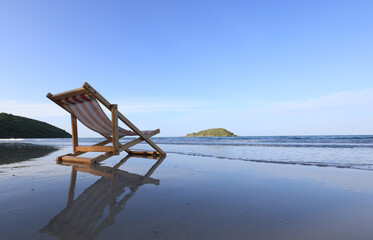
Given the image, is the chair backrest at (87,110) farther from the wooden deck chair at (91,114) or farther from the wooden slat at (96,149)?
the wooden slat at (96,149)

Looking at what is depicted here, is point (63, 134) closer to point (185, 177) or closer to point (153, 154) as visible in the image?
point (153, 154)

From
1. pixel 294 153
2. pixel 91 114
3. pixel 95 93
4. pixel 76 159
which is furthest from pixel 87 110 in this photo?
pixel 294 153

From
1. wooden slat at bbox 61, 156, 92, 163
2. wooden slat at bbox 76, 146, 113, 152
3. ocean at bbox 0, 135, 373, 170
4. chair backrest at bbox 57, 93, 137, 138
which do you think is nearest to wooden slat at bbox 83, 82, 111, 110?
chair backrest at bbox 57, 93, 137, 138

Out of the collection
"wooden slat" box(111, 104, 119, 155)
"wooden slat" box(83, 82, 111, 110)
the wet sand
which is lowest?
the wet sand

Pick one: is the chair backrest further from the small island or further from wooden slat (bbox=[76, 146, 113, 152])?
the small island

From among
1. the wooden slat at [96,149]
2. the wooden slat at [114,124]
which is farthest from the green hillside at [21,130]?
the wooden slat at [114,124]

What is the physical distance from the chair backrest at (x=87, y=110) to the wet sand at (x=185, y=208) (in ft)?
7.00

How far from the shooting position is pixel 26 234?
1557 millimetres

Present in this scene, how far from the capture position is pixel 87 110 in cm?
538

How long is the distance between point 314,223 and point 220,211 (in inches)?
33.4

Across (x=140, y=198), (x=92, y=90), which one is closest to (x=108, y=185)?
(x=140, y=198)

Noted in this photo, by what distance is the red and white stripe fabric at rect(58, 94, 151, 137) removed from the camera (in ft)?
16.8

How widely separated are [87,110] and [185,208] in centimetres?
432

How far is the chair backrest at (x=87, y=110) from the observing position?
5.10 m
